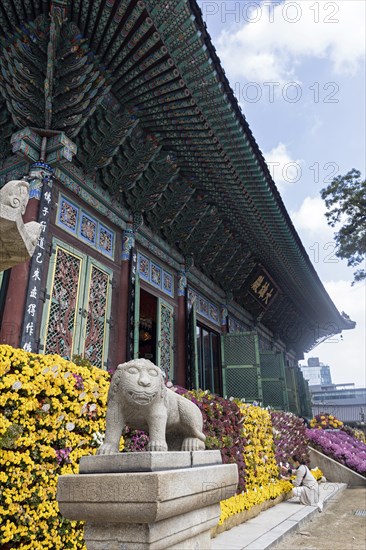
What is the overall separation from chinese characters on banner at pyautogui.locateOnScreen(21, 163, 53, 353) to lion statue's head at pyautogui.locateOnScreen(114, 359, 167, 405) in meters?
3.19

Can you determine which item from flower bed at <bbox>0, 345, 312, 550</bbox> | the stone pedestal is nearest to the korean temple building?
flower bed at <bbox>0, 345, 312, 550</bbox>

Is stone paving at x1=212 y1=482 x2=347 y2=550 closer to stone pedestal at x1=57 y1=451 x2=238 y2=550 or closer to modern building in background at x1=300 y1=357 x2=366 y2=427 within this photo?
stone pedestal at x1=57 y1=451 x2=238 y2=550

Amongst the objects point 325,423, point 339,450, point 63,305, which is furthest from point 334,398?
point 63,305

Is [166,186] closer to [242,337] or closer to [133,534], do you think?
[242,337]

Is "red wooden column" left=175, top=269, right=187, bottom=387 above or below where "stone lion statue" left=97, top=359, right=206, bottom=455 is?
above

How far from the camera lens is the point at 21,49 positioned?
5.73m

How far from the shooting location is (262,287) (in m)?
14.2

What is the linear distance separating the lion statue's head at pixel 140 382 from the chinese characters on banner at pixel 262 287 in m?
10.6

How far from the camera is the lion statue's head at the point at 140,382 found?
9.16ft

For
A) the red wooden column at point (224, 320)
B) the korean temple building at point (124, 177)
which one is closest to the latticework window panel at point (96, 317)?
the korean temple building at point (124, 177)

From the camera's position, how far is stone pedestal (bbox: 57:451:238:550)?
2.23 m

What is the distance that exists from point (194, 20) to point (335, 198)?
11.5m

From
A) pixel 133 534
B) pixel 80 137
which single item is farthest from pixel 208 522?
pixel 80 137

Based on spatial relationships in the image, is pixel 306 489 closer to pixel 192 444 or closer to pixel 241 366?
pixel 241 366
